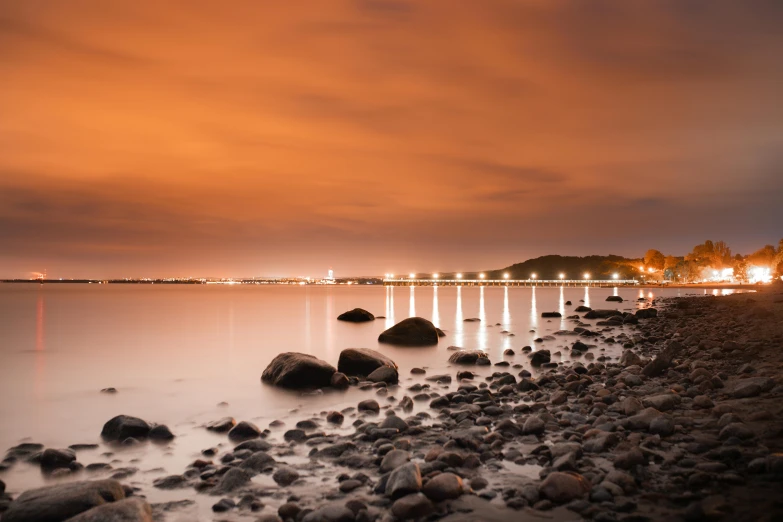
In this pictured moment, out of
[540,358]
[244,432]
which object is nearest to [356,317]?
[540,358]

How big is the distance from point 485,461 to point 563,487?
5.81ft

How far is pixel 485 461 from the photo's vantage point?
324 inches

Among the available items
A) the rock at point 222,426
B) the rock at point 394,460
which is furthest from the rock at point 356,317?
the rock at point 394,460

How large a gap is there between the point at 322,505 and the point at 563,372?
38.7 feet

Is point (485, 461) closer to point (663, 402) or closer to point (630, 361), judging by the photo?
point (663, 402)

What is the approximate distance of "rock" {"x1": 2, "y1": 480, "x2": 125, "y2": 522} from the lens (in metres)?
6.18

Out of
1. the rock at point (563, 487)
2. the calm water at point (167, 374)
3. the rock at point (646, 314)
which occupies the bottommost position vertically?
the calm water at point (167, 374)

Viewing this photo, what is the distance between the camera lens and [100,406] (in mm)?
15117

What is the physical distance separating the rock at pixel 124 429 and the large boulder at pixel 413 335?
17047 mm

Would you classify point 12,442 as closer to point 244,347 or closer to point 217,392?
point 217,392

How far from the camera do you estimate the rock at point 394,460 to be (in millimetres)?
7883

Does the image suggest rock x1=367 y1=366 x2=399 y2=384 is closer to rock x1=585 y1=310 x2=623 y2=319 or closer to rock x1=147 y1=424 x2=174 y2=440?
rock x1=147 y1=424 x2=174 y2=440

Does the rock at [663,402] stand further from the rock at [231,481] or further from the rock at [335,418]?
the rock at [231,481]

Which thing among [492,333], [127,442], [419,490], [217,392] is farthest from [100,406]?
[492,333]
